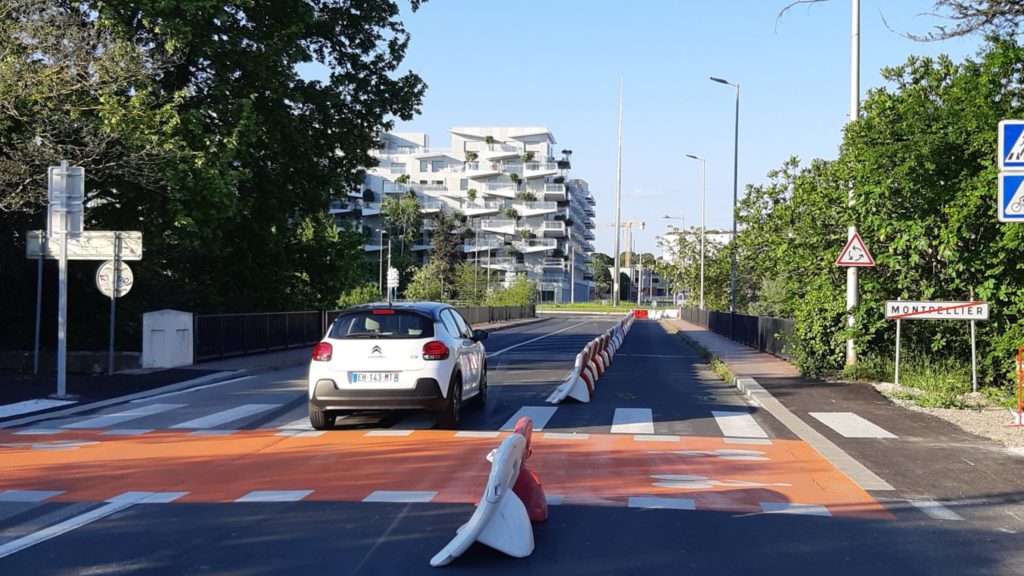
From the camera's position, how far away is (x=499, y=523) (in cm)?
621

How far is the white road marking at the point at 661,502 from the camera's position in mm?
7777

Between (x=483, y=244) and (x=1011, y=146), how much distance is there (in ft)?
→ 355

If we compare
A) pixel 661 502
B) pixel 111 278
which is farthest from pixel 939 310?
pixel 111 278

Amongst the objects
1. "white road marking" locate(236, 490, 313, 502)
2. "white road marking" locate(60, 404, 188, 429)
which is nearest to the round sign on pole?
"white road marking" locate(60, 404, 188, 429)

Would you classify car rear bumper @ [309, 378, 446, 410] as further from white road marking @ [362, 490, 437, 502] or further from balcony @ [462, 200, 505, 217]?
balcony @ [462, 200, 505, 217]

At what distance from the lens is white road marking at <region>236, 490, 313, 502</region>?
26.0 feet

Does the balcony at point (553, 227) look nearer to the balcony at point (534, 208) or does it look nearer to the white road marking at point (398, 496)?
the balcony at point (534, 208)

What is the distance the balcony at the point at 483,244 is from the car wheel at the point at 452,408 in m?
103

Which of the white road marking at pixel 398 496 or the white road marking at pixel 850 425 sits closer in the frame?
the white road marking at pixel 398 496

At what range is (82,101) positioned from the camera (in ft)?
62.7

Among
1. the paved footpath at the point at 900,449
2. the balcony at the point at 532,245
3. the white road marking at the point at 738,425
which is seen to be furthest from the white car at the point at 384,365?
the balcony at the point at 532,245

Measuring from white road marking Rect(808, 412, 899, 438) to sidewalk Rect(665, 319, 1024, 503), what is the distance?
5 cm

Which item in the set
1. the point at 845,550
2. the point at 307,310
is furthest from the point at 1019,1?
the point at 307,310

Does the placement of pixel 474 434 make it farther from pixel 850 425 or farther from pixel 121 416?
pixel 121 416
